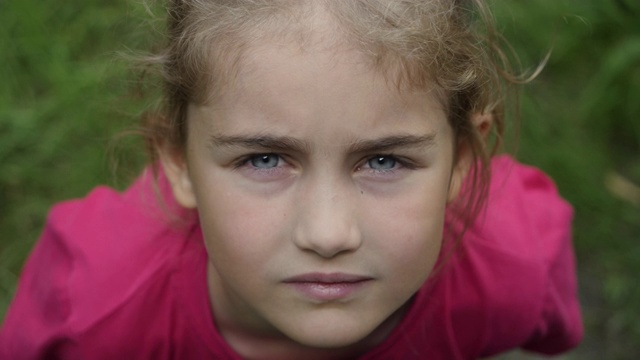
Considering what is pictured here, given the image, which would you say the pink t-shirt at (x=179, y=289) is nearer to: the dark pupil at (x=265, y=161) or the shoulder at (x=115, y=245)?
the shoulder at (x=115, y=245)

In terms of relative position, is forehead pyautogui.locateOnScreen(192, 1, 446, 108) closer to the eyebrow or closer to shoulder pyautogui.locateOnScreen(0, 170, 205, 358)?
the eyebrow

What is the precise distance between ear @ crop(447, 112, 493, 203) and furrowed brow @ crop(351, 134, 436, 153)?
0.54ft

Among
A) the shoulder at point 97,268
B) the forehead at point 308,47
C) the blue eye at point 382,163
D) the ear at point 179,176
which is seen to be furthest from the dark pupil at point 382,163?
the shoulder at point 97,268

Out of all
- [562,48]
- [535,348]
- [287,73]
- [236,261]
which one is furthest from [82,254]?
[562,48]

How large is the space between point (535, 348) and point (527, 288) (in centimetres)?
29

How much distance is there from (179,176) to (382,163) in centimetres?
40

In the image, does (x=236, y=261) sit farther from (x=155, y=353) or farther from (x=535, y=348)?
(x=535, y=348)

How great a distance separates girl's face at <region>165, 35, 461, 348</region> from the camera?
59.7 inches

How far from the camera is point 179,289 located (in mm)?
1953

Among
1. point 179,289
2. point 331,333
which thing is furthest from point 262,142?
point 179,289

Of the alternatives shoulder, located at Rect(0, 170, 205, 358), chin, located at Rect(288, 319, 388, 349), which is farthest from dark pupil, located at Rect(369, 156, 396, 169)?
shoulder, located at Rect(0, 170, 205, 358)

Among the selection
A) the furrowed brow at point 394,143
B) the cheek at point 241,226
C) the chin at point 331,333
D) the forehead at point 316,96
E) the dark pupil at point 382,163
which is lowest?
the chin at point 331,333

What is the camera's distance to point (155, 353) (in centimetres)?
198

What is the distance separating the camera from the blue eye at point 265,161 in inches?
63.1
